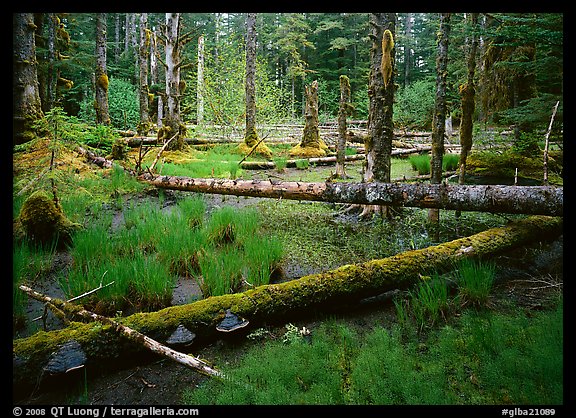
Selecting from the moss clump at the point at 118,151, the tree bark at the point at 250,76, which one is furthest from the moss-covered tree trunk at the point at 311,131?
the moss clump at the point at 118,151

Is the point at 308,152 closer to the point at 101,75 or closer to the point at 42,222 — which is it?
the point at 101,75

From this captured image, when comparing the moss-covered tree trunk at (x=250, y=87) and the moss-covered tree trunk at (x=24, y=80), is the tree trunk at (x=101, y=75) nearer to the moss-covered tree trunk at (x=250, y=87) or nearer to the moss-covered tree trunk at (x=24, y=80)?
the moss-covered tree trunk at (x=250, y=87)

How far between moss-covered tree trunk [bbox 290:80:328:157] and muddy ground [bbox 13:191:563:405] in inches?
375

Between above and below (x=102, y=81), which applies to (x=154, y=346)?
below

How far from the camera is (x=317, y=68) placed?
38062 millimetres

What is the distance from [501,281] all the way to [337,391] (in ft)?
8.86

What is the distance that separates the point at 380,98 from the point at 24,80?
803 cm

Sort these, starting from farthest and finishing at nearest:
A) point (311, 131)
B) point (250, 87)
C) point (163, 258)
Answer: point (250, 87), point (311, 131), point (163, 258)

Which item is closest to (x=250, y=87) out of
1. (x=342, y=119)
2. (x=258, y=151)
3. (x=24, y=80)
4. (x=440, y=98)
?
(x=258, y=151)

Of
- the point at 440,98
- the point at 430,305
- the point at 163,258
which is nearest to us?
the point at 430,305

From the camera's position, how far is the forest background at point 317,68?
6.89 metres

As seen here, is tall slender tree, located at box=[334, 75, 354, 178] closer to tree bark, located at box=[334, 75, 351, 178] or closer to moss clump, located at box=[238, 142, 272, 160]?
tree bark, located at box=[334, 75, 351, 178]

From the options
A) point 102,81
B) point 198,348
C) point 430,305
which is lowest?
point 198,348
